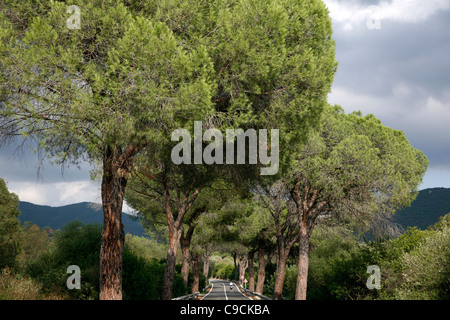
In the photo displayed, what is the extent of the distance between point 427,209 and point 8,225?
586ft

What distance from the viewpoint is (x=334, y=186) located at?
20344mm

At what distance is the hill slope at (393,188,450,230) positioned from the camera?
6452 inches

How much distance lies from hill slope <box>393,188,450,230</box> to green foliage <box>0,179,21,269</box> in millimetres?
153963

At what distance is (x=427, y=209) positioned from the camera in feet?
570

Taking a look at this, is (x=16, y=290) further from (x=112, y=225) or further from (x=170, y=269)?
(x=170, y=269)

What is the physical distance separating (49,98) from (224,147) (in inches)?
247

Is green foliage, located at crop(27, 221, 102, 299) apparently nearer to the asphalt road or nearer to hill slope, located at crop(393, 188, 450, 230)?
the asphalt road

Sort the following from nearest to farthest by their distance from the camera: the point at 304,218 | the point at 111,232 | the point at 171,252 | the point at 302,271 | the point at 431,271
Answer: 1. the point at 431,271
2. the point at 111,232
3. the point at 171,252
4. the point at 302,271
5. the point at 304,218

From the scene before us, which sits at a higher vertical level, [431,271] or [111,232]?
[111,232]

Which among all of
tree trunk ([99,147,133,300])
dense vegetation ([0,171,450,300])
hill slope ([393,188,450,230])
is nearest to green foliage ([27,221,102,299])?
dense vegetation ([0,171,450,300])

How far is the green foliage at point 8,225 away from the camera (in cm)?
3994

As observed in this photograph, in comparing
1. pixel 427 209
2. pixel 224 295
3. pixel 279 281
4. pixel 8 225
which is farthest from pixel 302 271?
pixel 427 209
